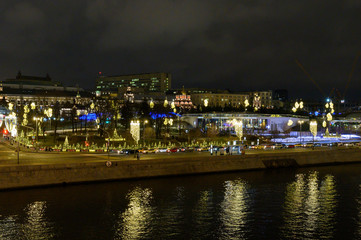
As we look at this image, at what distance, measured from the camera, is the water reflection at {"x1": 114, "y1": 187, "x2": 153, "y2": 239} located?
2628 centimetres

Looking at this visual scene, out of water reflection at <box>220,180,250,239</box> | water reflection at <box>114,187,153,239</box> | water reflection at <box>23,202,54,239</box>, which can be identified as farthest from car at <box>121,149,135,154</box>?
water reflection at <box>23,202,54,239</box>

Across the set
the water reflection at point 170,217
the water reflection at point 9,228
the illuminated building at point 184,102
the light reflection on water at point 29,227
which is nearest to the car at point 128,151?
the water reflection at point 170,217

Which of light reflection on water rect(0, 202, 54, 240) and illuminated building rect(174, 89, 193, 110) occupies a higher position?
illuminated building rect(174, 89, 193, 110)

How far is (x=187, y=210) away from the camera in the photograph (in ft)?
103

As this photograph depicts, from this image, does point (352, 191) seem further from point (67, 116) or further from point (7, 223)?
point (67, 116)

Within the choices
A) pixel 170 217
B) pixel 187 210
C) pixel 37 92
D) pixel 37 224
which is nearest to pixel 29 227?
pixel 37 224

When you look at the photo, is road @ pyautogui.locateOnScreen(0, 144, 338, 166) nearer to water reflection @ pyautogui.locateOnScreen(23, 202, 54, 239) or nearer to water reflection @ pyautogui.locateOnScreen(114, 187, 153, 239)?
water reflection @ pyautogui.locateOnScreen(114, 187, 153, 239)

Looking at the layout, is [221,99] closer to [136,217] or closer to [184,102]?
[184,102]

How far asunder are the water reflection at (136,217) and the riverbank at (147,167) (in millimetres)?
5108

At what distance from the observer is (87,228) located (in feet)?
87.9

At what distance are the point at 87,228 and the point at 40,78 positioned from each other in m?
185

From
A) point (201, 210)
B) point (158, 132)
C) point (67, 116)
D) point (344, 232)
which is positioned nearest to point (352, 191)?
point (344, 232)

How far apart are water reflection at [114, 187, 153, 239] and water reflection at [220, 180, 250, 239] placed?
5380 millimetres

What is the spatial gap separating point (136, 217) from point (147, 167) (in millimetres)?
13679
